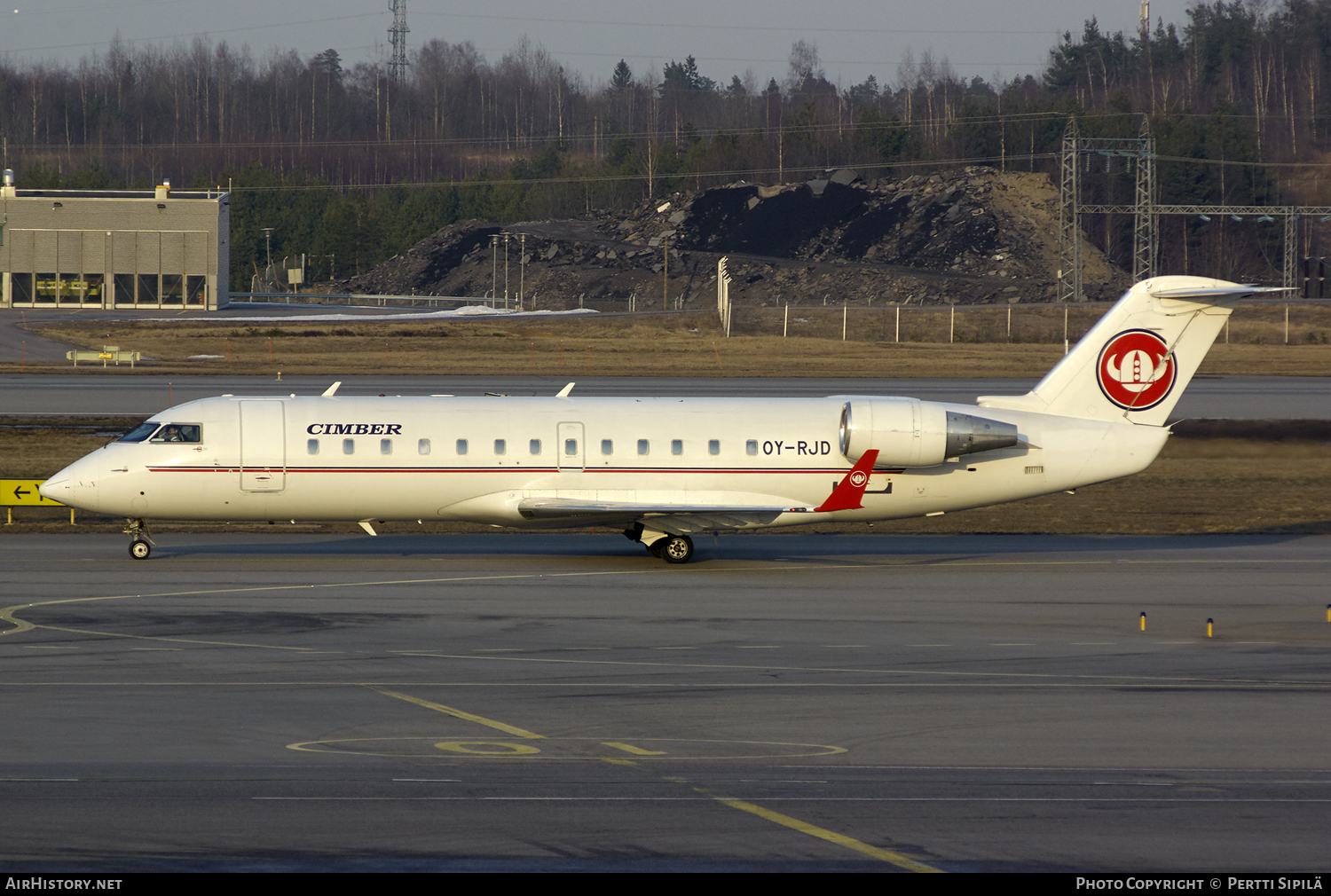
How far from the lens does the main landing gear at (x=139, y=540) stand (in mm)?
25125

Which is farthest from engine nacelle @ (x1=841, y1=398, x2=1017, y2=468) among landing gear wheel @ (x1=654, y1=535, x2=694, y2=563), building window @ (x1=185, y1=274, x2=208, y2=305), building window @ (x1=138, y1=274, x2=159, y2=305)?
building window @ (x1=138, y1=274, x2=159, y2=305)

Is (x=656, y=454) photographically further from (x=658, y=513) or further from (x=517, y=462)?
(x=517, y=462)

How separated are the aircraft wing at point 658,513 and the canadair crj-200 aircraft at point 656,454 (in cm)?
5

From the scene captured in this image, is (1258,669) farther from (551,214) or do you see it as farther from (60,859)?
(551,214)

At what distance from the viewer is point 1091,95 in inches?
7633

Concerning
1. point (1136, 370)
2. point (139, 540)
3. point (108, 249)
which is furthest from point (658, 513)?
point (108, 249)

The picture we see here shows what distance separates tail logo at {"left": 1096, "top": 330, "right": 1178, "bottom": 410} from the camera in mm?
26844

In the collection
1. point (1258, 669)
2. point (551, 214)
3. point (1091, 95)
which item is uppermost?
point (1091, 95)

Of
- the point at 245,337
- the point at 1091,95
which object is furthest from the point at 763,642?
the point at 1091,95

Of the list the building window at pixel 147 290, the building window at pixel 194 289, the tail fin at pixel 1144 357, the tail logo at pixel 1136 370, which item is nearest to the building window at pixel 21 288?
the building window at pixel 147 290

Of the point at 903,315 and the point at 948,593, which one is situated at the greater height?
the point at 903,315

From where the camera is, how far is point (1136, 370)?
88.2ft

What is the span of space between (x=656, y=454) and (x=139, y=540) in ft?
32.8

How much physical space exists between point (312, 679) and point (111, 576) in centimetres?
850
